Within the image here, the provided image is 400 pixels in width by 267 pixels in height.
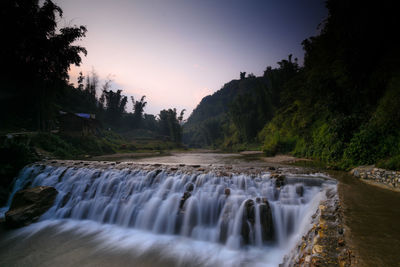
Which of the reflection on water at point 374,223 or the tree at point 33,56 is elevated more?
the tree at point 33,56

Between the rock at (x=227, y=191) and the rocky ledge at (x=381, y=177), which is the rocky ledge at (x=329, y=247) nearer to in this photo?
the rock at (x=227, y=191)

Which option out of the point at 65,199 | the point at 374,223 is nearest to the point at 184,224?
the point at 374,223

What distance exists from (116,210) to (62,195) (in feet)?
10.0

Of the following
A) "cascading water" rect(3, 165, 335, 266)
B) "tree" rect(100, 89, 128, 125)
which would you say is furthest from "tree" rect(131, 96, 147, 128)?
"cascading water" rect(3, 165, 335, 266)

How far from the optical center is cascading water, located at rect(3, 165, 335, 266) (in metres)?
4.66

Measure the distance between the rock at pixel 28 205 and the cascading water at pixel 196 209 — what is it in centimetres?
30

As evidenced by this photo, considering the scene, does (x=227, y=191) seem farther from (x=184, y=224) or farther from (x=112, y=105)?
(x=112, y=105)

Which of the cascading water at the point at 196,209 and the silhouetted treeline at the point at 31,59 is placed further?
the silhouetted treeline at the point at 31,59

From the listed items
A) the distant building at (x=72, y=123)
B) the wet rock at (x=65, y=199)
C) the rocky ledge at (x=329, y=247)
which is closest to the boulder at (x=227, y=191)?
the rocky ledge at (x=329, y=247)

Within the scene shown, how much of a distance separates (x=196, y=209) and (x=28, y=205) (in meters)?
6.76

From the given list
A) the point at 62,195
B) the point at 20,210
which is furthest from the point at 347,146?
the point at 20,210

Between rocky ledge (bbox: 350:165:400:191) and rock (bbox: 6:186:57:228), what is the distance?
42.0 feet

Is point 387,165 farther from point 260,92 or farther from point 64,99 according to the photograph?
point 64,99

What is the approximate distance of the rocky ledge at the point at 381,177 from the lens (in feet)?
17.5
